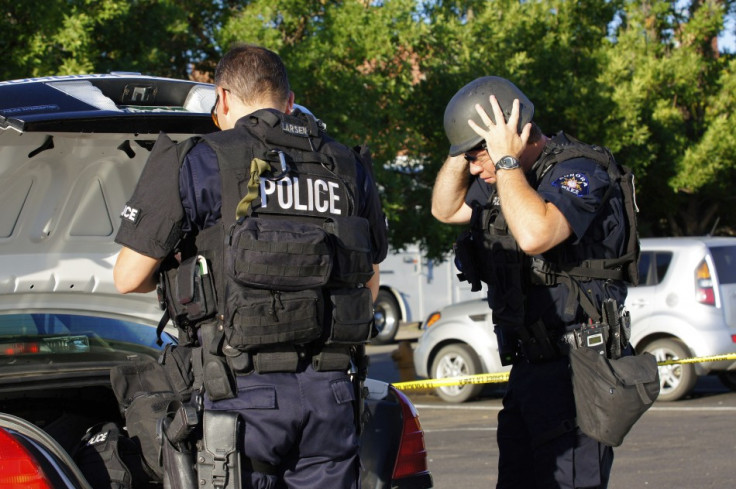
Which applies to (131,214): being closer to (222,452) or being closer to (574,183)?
(222,452)

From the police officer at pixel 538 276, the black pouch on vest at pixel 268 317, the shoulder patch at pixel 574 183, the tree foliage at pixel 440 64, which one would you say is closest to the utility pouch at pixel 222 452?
the black pouch on vest at pixel 268 317

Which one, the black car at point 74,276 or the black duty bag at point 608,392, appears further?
the black duty bag at point 608,392

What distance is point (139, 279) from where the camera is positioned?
2975mm

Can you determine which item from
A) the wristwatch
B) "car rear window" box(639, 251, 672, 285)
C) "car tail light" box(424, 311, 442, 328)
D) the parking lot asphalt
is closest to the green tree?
"car rear window" box(639, 251, 672, 285)

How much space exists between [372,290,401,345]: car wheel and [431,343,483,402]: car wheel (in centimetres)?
867

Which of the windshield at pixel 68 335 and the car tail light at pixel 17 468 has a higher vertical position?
the windshield at pixel 68 335

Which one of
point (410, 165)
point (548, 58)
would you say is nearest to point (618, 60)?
point (548, 58)

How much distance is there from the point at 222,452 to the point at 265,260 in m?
0.53

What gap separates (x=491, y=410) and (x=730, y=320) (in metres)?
2.51

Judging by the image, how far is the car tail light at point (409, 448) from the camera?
11.6 feet

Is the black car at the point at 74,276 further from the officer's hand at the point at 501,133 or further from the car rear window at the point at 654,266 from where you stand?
the car rear window at the point at 654,266

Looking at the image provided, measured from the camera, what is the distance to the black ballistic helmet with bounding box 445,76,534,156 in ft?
12.1

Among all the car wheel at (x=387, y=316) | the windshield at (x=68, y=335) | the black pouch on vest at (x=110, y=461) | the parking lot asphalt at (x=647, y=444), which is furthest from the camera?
the car wheel at (x=387, y=316)

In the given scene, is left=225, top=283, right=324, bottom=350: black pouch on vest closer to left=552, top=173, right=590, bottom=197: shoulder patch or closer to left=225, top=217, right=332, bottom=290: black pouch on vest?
left=225, top=217, right=332, bottom=290: black pouch on vest
